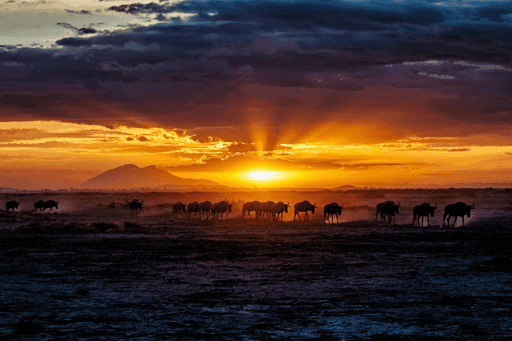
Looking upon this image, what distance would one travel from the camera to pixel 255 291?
16375 millimetres

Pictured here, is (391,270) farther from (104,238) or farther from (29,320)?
(104,238)

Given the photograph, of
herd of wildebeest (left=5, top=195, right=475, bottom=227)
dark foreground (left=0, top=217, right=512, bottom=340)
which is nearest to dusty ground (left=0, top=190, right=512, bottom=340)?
dark foreground (left=0, top=217, right=512, bottom=340)

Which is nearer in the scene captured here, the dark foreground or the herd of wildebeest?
the dark foreground

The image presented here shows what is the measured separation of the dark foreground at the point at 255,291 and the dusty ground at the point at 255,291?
5 centimetres

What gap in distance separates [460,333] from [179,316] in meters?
6.48

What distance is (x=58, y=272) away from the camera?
20.1 metres

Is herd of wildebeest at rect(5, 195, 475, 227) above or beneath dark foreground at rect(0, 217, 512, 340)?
above

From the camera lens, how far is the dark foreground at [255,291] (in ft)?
38.7

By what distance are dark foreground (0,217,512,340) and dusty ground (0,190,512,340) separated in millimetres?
46

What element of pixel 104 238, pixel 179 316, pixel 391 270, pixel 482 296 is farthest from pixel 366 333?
pixel 104 238

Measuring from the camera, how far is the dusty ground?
1179 centimetres

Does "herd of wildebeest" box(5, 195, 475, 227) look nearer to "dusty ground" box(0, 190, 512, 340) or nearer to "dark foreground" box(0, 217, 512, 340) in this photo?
"dusty ground" box(0, 190, 512, 340)

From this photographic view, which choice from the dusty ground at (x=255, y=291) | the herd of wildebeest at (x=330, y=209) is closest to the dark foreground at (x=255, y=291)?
the dusty ground at (x=255, y=291)

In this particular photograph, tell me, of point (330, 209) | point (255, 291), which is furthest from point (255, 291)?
point (330, 209)
